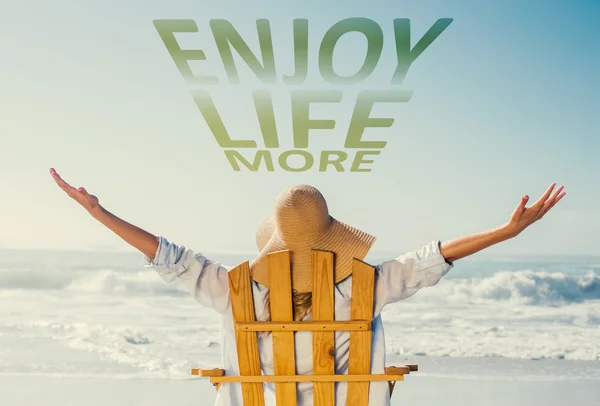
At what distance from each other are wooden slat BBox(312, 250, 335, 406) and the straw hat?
3cm

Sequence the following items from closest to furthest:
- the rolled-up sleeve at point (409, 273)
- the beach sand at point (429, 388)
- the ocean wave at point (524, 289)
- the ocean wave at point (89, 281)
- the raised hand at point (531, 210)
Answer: the raised hand at point (531, 210) → the rolled-up sleeve at point (409, 273) → the beach sand at point (429, 388) → the ocean wave at point (524, 289) → the ocean wave at point (89, 281)

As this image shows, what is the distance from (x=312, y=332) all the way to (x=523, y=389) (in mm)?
4608

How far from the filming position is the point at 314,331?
235 centimetres

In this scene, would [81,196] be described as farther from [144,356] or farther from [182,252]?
[144,356]

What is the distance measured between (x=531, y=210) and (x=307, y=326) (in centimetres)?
73

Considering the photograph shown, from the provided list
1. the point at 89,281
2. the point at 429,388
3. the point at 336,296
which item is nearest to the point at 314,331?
the point at 336,296

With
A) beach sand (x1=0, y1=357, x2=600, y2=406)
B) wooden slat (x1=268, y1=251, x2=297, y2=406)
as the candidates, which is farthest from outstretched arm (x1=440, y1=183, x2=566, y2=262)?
beach sand (x1=0, y1=357, x2=600, y2=406)

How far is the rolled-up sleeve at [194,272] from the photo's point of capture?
7.52 feet

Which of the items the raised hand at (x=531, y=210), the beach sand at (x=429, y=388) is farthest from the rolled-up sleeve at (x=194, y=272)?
the beach sand at (x=429, y=388)

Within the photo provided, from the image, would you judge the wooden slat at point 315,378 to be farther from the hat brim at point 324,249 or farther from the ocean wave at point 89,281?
the ocean wave at point 89,281

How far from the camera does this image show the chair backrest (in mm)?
2338

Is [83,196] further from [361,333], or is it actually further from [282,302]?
[361,333]

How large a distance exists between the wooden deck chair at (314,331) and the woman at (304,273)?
0.03 m

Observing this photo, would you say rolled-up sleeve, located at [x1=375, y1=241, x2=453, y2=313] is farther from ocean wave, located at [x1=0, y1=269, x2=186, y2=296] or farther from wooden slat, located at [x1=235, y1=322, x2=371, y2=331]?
ocean wave, located at [x1=0, y1=269, x2=186, y2=296]
